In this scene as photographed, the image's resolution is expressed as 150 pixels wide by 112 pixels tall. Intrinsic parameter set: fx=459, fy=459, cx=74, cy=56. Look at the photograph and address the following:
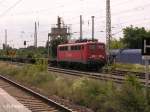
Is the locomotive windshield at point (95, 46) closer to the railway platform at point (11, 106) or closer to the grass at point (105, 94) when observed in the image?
the grass at point (105, 94)

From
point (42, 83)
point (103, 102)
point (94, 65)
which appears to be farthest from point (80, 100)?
point (94, 65)

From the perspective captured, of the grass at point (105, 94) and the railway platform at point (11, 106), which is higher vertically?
the grass at point (105, 94)

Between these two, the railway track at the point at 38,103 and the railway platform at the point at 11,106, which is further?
the railway track at the point at 38,103

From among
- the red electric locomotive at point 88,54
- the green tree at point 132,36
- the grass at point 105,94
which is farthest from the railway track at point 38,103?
the green tree at point 132,36

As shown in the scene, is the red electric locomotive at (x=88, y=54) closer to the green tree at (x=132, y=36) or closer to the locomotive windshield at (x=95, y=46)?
the locomotive windshield at (x=95, y=46)

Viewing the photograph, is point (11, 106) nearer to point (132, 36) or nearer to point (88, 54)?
point (88, 54)

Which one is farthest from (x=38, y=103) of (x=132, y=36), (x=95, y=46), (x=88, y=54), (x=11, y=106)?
(x=132, y=36)

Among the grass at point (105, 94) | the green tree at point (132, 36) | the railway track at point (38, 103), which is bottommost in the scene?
the railway track at point (38, 103)

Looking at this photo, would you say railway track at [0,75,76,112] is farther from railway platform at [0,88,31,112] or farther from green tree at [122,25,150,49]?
green tree at [122,25,150,49]

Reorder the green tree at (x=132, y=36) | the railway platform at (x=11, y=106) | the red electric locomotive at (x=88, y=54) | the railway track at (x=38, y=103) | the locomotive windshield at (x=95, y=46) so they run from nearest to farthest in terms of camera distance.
A: 1. the railway platform at (x=11, y=106)
2. the railway track at (x=38, y=103)
3. the red electric locomotive at (x=88, y=54)
4. the locomotive windshield at (x=95, y=46)
5. the green tree at (x=132, y=36)

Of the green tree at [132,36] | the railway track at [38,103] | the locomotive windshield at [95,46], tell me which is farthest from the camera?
the green tree at [132,36]

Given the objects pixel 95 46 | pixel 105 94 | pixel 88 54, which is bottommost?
pixel 105 94

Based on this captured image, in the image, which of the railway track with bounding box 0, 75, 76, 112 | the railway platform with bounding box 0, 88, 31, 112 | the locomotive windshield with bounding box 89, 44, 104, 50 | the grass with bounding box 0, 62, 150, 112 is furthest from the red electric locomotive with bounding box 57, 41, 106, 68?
the railway platform with bounding box 0, 88, 31, 112

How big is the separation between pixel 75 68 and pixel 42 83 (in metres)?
23.7
